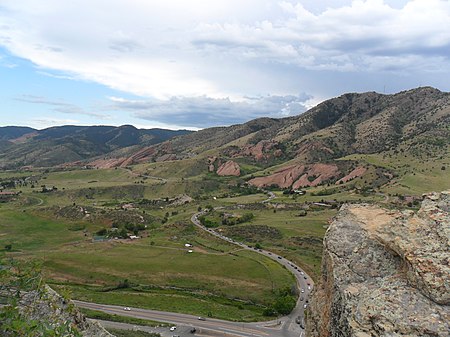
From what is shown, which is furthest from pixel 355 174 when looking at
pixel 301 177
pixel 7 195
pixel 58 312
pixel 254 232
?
pixel 58 312

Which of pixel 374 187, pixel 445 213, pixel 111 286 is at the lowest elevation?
pixel 111 286

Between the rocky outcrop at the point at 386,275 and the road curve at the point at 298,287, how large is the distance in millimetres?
26257

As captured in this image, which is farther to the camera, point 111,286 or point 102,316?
point 111,286

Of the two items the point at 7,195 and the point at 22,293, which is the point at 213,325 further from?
the point at 7,195

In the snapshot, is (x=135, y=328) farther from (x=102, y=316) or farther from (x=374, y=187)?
(x=374, y=187)

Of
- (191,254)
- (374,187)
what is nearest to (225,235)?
(191,254)

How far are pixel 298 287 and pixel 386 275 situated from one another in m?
61.4

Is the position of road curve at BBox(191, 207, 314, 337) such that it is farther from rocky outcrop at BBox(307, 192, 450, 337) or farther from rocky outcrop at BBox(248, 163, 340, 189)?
rocky outcrop at BBox(248, 163, 340, 189)

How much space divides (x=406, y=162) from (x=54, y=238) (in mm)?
138385

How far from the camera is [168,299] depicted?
64250 mm

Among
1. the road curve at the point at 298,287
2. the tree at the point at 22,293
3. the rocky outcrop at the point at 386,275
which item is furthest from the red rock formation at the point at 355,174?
the tree at the point at 22,293

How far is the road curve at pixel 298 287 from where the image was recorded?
53869 millimetres

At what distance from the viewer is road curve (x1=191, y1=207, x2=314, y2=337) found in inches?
2121

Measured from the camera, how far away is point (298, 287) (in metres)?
68.2
